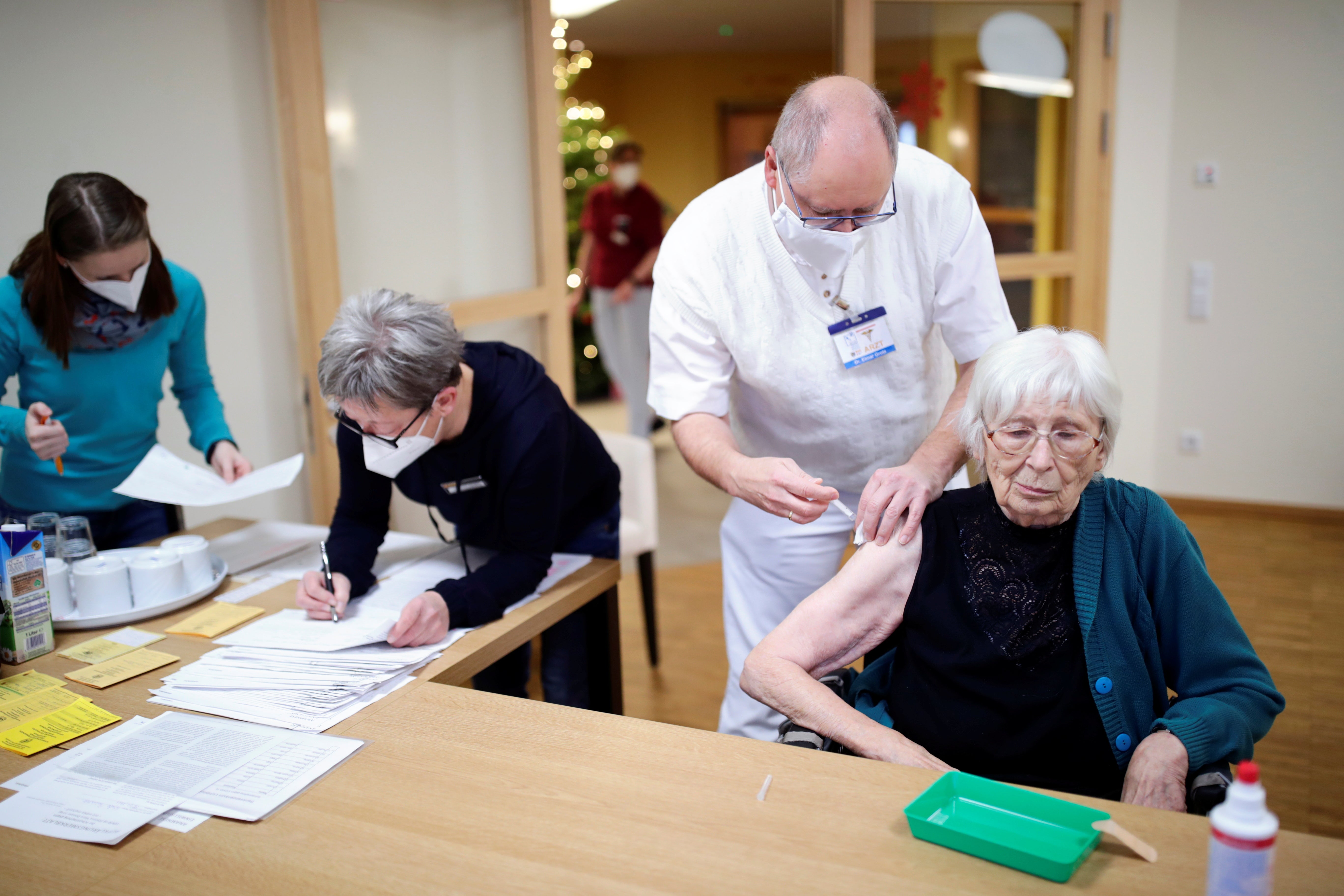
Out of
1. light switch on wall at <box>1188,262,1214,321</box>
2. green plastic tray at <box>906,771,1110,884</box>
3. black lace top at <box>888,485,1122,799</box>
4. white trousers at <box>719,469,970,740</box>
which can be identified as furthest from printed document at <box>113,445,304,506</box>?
light switch on wall at <box>1188,262,1214,321</box>

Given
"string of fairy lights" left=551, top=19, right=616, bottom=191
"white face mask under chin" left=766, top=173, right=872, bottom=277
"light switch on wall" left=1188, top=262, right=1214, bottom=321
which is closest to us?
"white face mask under chin" left=766, top=173, right=872, bottom=277

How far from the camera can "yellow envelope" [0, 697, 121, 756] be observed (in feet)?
4.58

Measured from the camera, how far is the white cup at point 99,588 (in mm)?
1826

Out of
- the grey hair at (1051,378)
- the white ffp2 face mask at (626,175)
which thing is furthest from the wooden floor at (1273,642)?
the white ffp2 face mask at (626,175)

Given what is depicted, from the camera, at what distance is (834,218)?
5.33 feet

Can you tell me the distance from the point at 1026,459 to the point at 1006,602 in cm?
22

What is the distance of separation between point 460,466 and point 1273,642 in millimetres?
2891

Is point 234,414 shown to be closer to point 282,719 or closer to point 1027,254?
point 282,719

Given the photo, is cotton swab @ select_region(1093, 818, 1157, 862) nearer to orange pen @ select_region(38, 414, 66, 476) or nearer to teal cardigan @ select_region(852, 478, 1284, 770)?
teal cardigan @ select_region(852, 478, 1284, 770)

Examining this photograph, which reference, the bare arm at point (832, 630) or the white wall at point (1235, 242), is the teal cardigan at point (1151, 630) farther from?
the white wall at point (1235, 242)

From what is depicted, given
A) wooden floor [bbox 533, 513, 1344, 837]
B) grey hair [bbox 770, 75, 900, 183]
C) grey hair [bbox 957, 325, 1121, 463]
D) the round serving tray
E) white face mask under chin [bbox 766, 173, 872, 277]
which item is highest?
grey hair [bbox 770, 75, 900, 183]

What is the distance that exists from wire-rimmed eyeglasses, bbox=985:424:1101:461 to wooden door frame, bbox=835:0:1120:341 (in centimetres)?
287

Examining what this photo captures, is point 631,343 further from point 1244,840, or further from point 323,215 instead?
point 1244,840

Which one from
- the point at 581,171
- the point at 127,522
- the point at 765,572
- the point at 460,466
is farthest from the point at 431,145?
the point at 581,171
